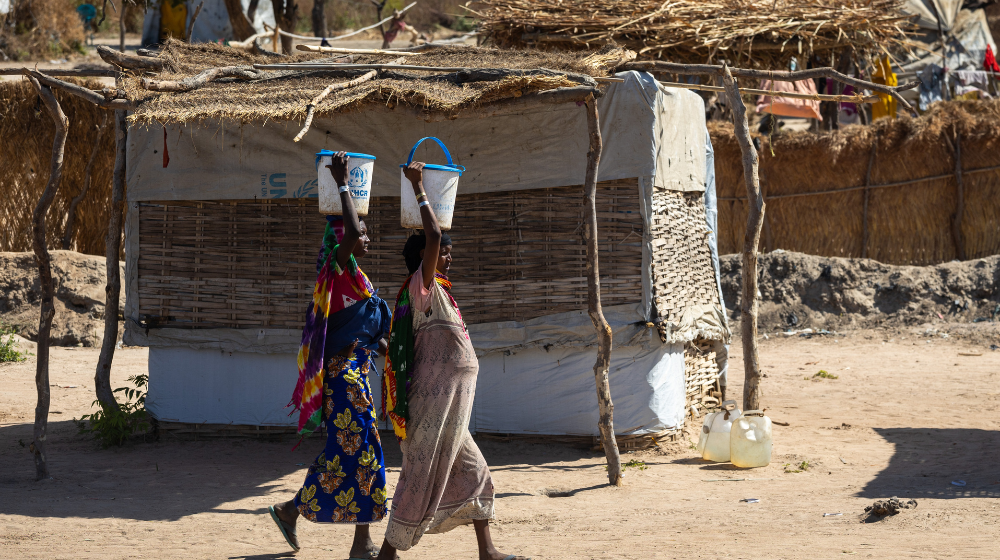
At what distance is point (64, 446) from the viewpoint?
20.9ft

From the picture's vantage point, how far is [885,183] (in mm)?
12852

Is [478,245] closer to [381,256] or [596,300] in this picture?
[381,256]

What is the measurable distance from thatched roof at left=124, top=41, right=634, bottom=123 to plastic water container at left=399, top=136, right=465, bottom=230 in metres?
0.81

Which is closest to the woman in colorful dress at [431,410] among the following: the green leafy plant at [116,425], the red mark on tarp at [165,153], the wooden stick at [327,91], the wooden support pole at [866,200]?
the wooden stick at [327,91]

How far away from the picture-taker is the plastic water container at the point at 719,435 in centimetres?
588

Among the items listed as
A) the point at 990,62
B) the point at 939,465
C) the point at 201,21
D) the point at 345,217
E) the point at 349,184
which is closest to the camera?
the point at 345,217

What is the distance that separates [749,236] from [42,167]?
9320 mm

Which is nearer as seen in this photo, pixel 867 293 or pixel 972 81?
pixel 867 293

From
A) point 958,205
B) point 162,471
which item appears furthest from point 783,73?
point 958,205

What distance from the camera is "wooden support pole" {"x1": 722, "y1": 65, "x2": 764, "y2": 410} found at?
18.8 ft

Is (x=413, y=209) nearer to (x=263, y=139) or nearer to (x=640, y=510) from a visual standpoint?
(x=640, y=510)

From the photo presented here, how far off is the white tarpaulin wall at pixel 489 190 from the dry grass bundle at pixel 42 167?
5599 millimetres

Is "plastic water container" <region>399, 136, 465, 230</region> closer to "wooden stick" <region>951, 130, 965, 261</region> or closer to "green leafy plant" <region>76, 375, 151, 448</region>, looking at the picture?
"green leafy plant" <region>76, 375, 151, 448</region>

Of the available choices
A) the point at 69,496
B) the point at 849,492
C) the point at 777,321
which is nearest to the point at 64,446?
the point at 69,496
